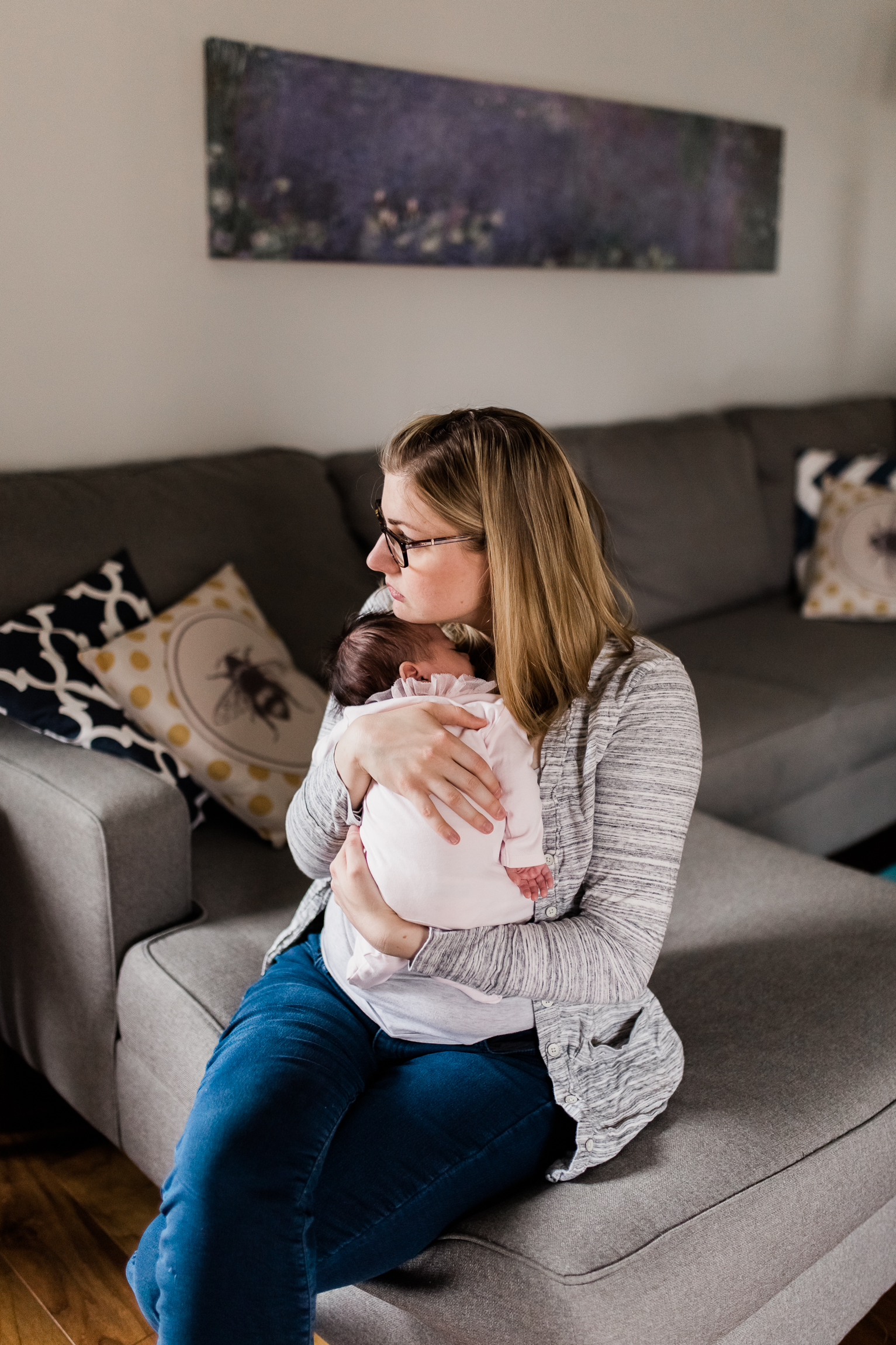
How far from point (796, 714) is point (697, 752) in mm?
1249

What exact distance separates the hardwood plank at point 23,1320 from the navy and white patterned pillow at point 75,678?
65 centimetres

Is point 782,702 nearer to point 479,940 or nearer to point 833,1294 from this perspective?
point 833,1294

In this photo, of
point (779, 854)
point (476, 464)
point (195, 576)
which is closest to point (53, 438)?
point (195, 576)

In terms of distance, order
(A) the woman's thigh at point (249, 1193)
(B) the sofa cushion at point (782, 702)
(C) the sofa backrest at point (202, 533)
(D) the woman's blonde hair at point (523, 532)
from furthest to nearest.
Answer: (B) the sofa cushion at point (782, 702) → (C) the sofa backrest at point (202, 533) → (D) the woman's blonde hair at point (523, 532) → (A) the woman's thigh at point (249, 1193)

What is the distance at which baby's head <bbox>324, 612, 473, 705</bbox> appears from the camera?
1.22m

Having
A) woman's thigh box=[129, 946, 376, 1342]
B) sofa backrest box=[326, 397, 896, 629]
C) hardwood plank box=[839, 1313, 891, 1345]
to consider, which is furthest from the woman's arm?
sofa backrest box=[326, 397, 896, 629]

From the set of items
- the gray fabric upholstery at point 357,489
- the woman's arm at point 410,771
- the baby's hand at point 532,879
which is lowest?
the baby's hand at point 532,879

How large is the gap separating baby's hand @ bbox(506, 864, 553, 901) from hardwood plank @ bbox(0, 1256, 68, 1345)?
0.85 m

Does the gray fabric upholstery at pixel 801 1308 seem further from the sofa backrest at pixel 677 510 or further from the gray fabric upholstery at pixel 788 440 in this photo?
the gray fabric upholstery at pixel 788 440

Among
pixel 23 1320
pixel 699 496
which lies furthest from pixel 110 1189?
pixel 699 496

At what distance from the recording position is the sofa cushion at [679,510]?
9.21 feet

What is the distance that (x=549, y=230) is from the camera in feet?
9.45

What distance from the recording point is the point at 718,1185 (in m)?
1.08

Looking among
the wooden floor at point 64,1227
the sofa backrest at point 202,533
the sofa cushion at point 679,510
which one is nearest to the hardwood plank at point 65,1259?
the wooden floor at point 64,1227
